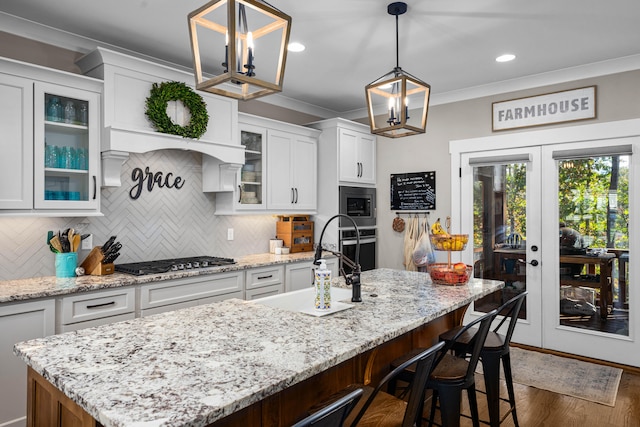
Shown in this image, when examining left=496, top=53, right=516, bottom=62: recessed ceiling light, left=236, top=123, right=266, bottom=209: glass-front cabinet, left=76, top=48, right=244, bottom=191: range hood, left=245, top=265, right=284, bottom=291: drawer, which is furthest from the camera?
left=236, top=123, right=266, bottom=209: glass-front cabinet

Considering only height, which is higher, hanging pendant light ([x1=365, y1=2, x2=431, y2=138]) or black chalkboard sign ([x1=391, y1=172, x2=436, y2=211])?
hanging pendant light ([x1=365, y1=2, x2=431, y2=138])

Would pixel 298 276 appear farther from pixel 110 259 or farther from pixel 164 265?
pixel 110 259

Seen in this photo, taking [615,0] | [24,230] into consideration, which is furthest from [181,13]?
[615,0]

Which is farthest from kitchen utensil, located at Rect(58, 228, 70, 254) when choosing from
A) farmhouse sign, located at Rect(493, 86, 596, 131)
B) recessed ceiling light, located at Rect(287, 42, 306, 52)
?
farmhouse sign, located at Rect(493, 86, 596, 131)

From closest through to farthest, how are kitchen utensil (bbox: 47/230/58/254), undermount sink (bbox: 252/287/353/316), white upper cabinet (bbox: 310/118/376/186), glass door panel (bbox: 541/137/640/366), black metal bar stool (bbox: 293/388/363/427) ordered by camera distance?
black metal bar stool (bbox: 293/388/363/427), undermount sink (bbox: 252/287/353/316), kitchen utensil (bbox: 47/230/58/254), glass door panel (bbox: 541/137/640/366), white upper cabinet (bbox: 310/118/376/186)

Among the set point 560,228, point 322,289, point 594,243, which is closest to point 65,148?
point 322,289

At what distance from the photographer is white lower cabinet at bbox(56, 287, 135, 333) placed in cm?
263

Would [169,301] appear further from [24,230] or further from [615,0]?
[615,0]

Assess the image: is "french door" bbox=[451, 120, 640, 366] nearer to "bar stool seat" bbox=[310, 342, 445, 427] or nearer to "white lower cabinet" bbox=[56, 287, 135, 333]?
"bar stool seat" bbox=[310, 342, 445, 427]

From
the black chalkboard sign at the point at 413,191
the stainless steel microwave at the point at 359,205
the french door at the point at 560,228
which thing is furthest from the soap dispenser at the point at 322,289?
the black chalkboard sign at the point at 413,191

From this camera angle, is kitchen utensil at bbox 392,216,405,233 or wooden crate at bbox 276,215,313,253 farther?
kitchen utensil at bbox 392,216,405,233

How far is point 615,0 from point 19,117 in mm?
3855

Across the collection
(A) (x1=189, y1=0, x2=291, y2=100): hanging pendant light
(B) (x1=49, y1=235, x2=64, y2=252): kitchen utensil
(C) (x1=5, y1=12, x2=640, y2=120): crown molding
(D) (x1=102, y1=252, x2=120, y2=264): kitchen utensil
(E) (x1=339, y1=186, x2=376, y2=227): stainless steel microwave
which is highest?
(C) (x1=5, y1=12, x2=640, y2=120): crown molding

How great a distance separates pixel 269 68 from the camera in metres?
3.92
